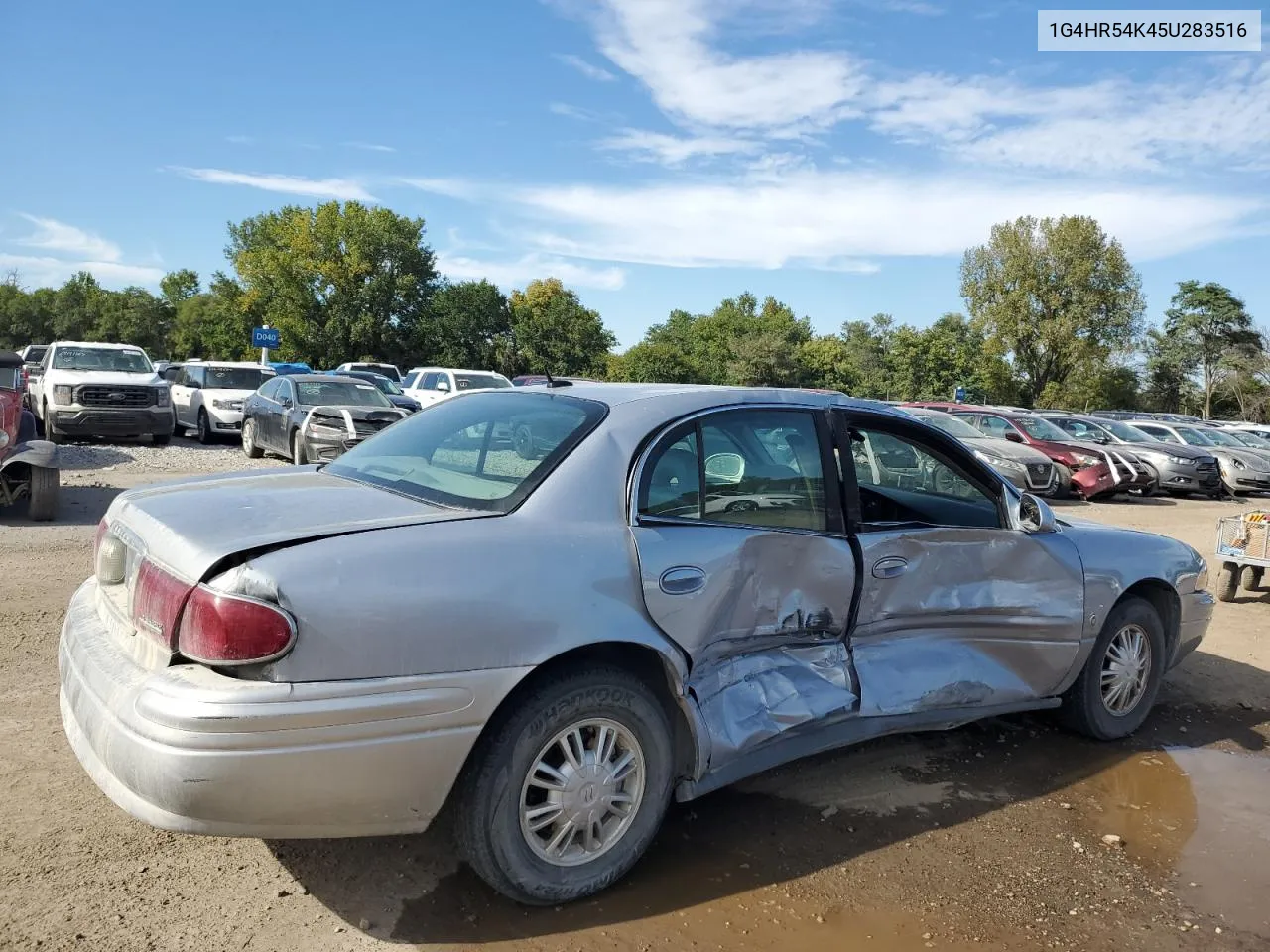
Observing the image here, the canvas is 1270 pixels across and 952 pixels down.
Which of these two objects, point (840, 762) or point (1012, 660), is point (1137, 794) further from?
point (840, 762)

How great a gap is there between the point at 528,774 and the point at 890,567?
1.68 meters

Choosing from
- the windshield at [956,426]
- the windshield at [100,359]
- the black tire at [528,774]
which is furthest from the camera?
the windshield at [956,426]

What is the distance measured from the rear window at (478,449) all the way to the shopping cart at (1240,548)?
23.0ft

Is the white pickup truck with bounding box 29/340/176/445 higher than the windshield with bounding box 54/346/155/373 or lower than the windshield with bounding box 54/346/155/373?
lower

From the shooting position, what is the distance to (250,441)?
16.2m

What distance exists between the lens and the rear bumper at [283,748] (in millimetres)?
2342

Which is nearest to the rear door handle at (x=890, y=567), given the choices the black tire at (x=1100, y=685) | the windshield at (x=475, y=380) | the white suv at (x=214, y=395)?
the black tire at (x=1100, y=685)

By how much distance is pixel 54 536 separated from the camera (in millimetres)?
8234

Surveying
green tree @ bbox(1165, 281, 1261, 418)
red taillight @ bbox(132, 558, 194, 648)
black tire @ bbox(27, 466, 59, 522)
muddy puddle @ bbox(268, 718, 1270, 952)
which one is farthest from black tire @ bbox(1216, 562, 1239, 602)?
green tree @ bbox(1165, 281, 1261, 418)

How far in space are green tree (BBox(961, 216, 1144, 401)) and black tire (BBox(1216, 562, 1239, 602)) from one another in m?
42.3

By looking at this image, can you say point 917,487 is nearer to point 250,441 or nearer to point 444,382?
point 250,441

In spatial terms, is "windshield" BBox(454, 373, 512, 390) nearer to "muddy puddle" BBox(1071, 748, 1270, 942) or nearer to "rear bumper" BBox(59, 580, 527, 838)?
"muddy puddle" BBox(1071, 748, 1270, 942)

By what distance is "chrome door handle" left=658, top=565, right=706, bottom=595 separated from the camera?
9.78 feet

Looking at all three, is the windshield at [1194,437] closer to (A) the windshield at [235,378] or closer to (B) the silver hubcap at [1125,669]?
(B) the silver hubcap at [1125,669]
